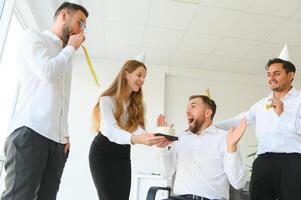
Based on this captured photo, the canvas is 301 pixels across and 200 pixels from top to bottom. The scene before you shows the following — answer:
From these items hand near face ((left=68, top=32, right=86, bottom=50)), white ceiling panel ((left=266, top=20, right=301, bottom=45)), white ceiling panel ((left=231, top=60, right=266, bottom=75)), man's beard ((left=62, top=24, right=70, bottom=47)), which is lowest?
hand near face ((left=68, top=32, right=86, bottom=50))

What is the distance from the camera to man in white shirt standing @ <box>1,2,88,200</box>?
1113mm

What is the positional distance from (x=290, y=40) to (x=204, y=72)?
1451 millimetres

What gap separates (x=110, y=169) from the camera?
169 cm

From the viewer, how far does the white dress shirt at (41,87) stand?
121cm

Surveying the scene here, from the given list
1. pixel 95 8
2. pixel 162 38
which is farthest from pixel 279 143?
pixel 95 8

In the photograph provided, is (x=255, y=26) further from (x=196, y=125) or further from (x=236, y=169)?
(x=236, y=169)

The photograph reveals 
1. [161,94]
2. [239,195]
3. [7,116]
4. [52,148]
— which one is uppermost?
[161,94]

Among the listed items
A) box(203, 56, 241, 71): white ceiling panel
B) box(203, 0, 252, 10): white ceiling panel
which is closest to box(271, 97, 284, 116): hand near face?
box(203, 0, 252, 10): white ceiling panel

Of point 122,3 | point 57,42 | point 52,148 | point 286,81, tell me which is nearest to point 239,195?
point 286,81

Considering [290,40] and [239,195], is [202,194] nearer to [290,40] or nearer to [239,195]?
[239,195]

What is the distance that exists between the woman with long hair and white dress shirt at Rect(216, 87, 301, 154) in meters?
0.84

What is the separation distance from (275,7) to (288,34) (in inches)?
27.8

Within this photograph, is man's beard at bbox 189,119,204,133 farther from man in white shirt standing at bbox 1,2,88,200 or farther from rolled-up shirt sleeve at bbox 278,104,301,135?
man in white shirt standing at bbox 1,2,88,200

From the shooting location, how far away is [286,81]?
2029 mm
